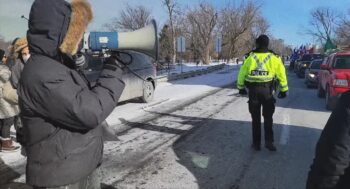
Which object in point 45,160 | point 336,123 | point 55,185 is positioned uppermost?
point 336,123

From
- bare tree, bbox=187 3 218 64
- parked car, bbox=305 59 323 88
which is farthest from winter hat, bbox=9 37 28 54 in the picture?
bare tree, bbox=187 3 218 64

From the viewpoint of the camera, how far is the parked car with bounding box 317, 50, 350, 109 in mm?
11116

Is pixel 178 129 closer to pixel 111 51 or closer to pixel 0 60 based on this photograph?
pixel 0 60

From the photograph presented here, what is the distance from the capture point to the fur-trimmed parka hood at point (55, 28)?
2.32 m

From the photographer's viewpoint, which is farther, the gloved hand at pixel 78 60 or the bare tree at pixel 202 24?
the bare tree at pixel 202 24

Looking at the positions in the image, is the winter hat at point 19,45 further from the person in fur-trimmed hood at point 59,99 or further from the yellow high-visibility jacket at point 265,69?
the person in fur-trimmed hood at point 59,99

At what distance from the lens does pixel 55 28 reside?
7.64 feet

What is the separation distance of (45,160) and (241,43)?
75859 mm

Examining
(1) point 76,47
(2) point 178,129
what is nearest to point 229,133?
(2) point 178,129

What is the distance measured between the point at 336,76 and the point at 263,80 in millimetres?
5421

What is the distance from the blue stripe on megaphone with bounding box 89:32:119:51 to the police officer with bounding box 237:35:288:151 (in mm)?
3939

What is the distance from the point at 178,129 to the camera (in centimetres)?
887

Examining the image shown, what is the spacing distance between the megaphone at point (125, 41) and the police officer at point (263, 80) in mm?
3691

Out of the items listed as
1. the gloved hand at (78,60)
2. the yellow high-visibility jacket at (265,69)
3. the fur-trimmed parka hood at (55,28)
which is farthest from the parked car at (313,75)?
the fur-trimmed parka hood at (55,28)
